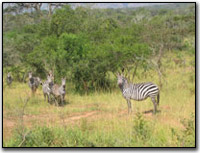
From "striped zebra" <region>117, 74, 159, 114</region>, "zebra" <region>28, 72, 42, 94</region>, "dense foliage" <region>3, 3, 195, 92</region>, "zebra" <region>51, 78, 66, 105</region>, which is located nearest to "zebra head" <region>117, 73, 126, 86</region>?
"striped zebra" <region>117, 74, 159, 114</region>

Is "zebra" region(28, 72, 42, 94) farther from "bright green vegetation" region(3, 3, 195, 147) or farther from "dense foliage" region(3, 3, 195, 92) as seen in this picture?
"dense foliage" region(3, 3, 195, 92)

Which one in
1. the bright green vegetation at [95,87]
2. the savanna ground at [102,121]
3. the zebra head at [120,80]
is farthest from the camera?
the zebra head at [120,80]

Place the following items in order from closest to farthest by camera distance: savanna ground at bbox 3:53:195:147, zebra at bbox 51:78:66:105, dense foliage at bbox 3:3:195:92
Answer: savanna ground at bbox 3:53:195:147, zebra at bbox 51:78:66:105, dense foliage at bbox 3:3:195:92

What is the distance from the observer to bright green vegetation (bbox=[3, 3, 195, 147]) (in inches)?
244

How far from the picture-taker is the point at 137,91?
8938 mm

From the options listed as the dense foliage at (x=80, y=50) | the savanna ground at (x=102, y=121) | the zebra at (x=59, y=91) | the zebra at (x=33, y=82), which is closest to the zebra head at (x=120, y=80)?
the savanna ground at (x=102, y=121)

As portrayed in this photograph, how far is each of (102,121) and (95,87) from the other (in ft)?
14.9

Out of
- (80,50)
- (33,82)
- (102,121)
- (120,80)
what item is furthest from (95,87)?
(102,121)

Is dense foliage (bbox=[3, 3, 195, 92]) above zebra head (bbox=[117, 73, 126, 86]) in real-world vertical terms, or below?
above

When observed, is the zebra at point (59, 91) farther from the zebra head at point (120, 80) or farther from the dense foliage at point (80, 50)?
the zebra head at point (120, 80)

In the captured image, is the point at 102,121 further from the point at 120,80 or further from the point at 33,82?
the point at 33,82

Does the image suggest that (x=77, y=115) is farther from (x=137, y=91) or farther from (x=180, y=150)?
(x=180, y=150)

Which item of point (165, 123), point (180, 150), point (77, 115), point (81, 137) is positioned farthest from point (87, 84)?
point (180, 150)

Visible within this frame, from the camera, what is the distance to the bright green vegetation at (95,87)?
6207 mm
